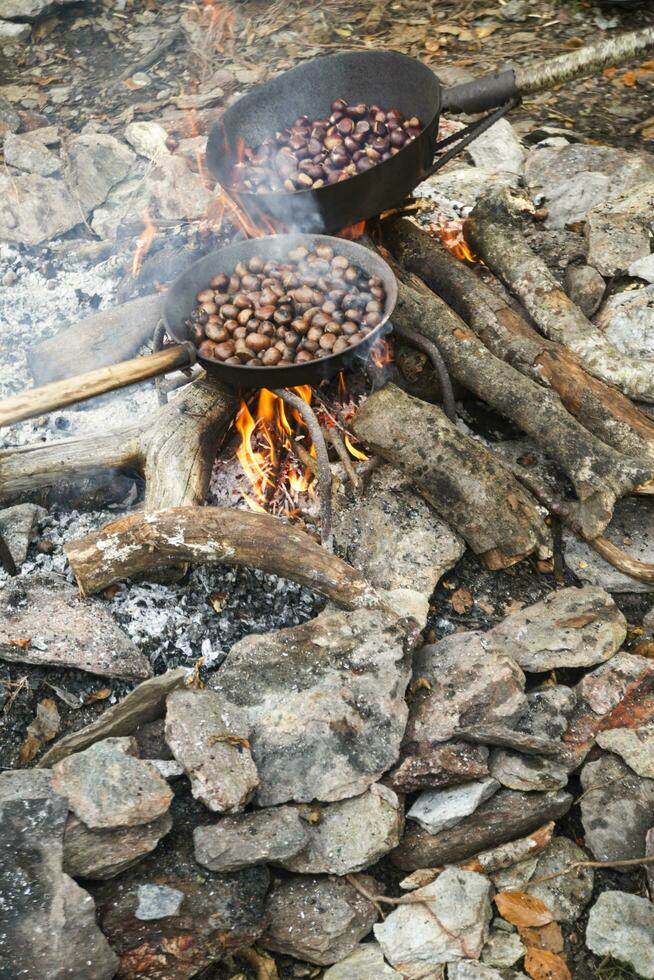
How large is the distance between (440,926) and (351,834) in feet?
1.23

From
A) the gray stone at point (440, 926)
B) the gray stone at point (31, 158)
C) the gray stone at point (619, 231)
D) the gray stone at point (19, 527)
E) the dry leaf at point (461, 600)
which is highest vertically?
the gray stone at point (31, 158)

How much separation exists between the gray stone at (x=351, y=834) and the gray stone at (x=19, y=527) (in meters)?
1.62

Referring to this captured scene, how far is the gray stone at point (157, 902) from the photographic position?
2.50m

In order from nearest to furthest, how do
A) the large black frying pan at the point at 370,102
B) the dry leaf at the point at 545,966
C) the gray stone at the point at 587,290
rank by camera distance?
the dry leaf at the point at 545,966, the large black frying pan at the point at 370,102, the gray stone at the point at 587,290

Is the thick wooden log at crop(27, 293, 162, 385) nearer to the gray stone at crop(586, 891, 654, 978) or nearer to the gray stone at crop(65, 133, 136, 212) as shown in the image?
the gray stone at crop(65, 133, 136, 212)

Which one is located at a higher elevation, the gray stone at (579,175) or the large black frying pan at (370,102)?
the large black frying pan at (370,102)

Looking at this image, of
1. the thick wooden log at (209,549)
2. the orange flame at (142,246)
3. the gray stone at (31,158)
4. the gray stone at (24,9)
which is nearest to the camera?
the thick wooden log at (209,549)

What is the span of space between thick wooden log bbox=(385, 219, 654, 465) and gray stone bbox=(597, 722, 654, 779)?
3.74 ft

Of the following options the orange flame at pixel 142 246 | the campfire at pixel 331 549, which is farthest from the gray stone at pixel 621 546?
the orange flame at pixel 142 246

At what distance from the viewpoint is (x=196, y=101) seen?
6.32 m

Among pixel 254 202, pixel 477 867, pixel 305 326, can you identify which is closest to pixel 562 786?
pixel 477 867

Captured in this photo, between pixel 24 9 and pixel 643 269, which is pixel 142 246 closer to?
pixel 643 269

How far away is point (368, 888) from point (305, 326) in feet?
6.90

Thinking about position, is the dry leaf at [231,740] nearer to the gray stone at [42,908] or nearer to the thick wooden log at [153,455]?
→ the gray stone at [42,908]
